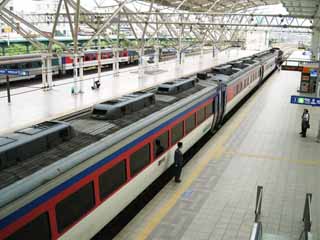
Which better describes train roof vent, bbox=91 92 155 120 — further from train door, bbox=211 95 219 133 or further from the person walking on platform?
the person walking on platform

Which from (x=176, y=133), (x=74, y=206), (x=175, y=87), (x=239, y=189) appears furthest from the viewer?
(x=175, y=87)

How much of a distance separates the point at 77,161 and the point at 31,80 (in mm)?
27404

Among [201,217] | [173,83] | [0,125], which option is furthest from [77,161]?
A: [0,125]

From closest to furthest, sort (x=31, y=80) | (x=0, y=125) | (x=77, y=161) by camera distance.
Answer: (x=77, y=161) → (x=0, y=125) → (x=31, y=80)

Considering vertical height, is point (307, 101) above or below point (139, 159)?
above

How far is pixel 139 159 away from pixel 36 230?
12.9 ft

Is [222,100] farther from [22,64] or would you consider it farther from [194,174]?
[22,64]

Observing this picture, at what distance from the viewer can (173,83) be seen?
14.7 meters

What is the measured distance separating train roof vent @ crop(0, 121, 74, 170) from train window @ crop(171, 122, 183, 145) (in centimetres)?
426

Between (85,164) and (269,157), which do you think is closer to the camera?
(85,164)

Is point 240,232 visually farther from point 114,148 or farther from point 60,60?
point 60,60

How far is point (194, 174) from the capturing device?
1248cm

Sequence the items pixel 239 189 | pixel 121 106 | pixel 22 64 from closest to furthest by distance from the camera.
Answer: pixel 121 106 → pixel 239 189 → pixel 22 64

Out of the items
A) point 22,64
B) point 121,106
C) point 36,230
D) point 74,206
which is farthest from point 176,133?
point 22,64
